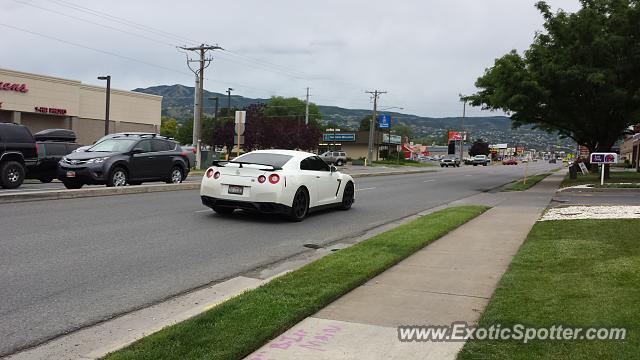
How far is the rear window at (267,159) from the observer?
1181cm

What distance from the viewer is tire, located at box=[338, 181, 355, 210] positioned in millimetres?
14242

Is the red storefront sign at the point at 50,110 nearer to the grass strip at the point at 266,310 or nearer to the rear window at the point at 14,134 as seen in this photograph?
the rear window at the point at 14,134

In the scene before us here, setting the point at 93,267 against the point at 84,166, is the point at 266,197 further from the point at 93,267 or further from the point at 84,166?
the point at 84,166

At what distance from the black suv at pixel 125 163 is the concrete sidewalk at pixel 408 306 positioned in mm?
10821

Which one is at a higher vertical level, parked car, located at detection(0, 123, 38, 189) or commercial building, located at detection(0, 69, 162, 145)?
commercial building, located at detection(0, 69, 162, 145)

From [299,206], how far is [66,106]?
157ft

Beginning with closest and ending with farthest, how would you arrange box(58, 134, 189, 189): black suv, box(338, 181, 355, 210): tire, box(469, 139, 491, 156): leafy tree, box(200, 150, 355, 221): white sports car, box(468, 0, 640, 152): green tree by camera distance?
box(200, 150, 355, 221): white sports car < box(338, 181, 355, 210): tire < box(58, 134, 189, 189): black suv < box(468, 0, 640, 152): green tree < box(469, 139, 491, 156): leafy tree

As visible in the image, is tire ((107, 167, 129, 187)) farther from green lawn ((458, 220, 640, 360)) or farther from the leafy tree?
the leafy tree

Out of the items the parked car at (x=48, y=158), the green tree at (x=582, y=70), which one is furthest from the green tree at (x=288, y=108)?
the parked car at (x=48, y=158)

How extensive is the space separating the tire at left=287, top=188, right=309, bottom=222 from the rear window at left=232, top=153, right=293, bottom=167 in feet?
2.35

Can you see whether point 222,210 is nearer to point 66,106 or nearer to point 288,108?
point 66,106

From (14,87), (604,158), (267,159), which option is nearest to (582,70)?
(604,158)

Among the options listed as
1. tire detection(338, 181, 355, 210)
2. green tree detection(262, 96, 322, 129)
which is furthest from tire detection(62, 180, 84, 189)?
green tree detection(262, 96, 322, 129)

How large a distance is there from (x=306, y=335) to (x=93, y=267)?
11.9ft
